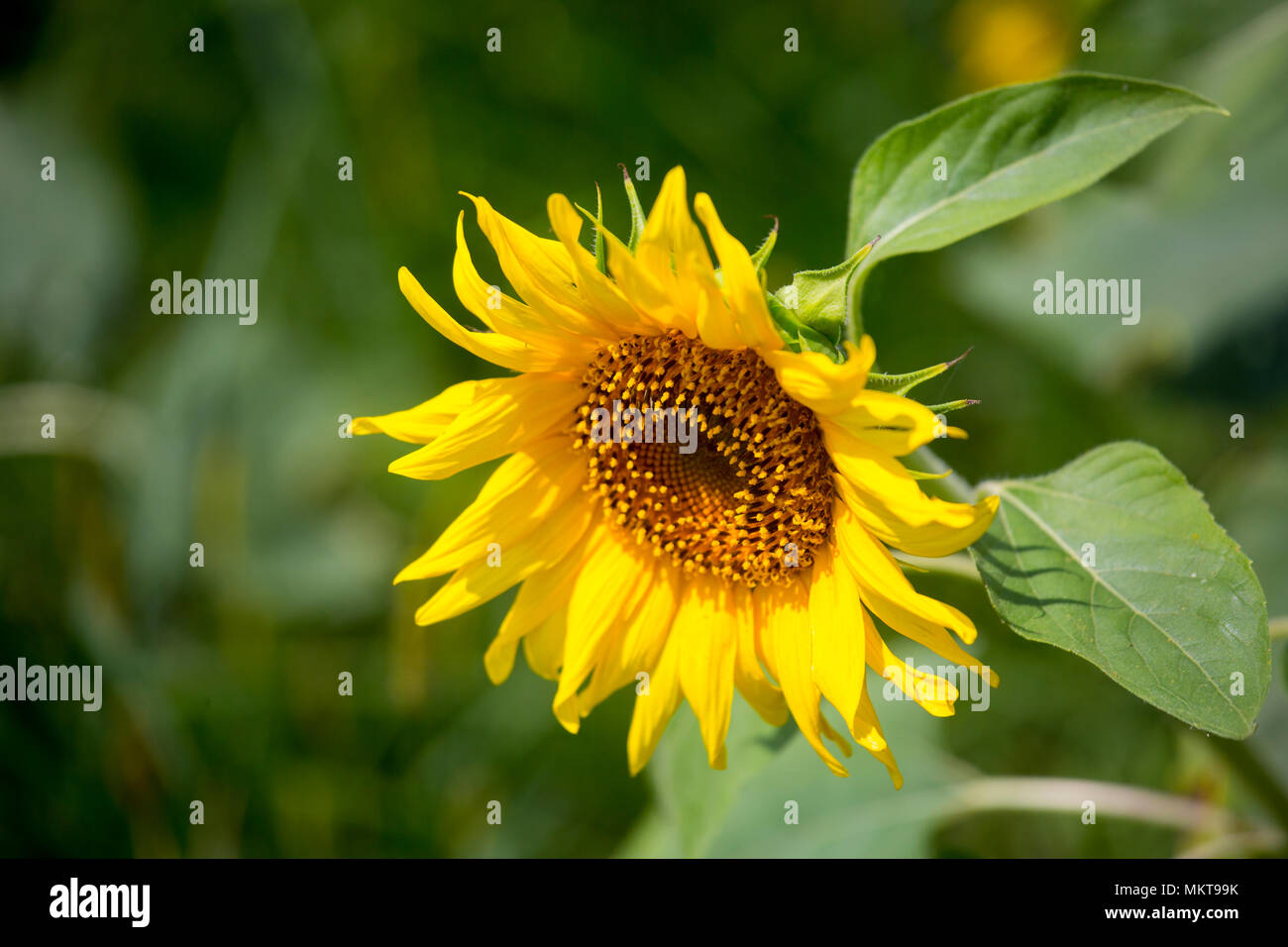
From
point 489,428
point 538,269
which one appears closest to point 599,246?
point 538,269

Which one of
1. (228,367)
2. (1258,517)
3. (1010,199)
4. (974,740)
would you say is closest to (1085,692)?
(974,740)

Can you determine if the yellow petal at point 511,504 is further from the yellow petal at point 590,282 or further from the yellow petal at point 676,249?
the yellow petal at point 676,249

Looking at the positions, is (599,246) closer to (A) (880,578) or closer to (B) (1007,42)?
(A) (880,578)

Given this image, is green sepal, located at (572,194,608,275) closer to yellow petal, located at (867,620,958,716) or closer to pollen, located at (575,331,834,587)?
pollen, located at (575,331,834,587)

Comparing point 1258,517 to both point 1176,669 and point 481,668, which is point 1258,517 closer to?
point 1176,669
